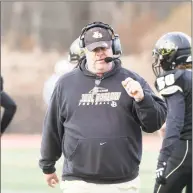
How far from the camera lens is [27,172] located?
13.8 m

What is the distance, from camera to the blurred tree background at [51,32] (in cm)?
2612

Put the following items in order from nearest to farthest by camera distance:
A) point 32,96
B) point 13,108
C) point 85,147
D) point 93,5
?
point 85,147 → point 13,108 → point 32,96 → point 93,5

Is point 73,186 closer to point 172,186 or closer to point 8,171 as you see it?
point 172,186

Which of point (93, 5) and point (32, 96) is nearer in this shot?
point (32, 96)

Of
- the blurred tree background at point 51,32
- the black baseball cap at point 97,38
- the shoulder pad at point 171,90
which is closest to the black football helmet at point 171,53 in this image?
the shoulder pad at point 171,90

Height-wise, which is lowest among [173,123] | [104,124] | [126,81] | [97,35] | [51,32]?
[51,32]

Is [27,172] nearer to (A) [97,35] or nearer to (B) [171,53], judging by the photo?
(B) [171,53]

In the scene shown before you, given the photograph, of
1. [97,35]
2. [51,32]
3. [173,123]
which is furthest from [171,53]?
[51,32]

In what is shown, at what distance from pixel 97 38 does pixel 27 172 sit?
26.8 ft

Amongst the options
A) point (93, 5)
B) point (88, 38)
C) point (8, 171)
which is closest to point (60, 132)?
point (88, 38)

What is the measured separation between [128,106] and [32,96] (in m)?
20.7

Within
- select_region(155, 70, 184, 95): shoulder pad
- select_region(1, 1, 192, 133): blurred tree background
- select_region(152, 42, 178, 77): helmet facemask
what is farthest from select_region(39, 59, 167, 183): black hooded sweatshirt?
select_region(1, 1, 192, 133): blurred tree background

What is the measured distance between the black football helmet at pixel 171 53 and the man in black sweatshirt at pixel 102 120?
138 cm

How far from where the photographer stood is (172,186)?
6754 millimetres
